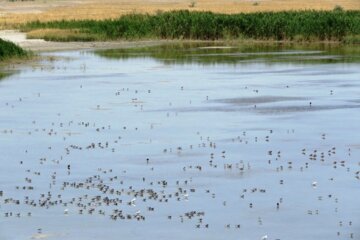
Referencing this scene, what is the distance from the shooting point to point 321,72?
45781 millimetres

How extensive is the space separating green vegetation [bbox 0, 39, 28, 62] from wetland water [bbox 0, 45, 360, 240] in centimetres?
531

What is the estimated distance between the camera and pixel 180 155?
24688 millimetres

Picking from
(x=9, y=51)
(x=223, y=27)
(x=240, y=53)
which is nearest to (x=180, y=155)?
(x=9, y=51)

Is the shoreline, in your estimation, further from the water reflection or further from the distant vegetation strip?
the water reflection

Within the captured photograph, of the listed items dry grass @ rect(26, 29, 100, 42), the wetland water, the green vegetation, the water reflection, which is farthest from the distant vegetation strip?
the wetland water

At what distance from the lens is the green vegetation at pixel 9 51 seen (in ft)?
167

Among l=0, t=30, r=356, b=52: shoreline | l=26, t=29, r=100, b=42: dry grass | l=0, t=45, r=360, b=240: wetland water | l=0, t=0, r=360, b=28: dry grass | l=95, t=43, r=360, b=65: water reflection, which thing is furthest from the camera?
l=0, t=0, r=360, b=28: dry grass

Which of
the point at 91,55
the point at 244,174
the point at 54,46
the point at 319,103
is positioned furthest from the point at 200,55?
the point at 244,174

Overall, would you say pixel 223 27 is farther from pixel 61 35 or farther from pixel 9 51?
pixel 9 51

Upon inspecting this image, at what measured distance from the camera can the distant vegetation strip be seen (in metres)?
67.9

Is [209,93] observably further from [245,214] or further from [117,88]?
[245,214]

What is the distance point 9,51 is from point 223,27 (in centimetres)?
2275

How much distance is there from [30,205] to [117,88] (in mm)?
20728

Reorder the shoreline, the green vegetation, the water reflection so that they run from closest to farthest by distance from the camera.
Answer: the green vegetation
the water reflection
the shoreline
